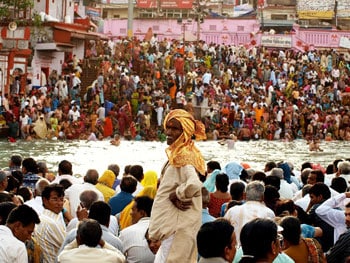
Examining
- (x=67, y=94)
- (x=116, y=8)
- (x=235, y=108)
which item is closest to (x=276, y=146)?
(x=235, y=108)

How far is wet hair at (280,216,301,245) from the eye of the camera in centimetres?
705

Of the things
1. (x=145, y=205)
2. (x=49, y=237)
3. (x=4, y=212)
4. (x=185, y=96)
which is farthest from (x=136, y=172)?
(x=185, y=96)

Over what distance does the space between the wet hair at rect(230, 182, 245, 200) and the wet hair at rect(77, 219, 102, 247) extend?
3353 mm

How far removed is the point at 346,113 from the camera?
35.5 meters

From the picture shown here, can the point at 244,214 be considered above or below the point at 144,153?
above

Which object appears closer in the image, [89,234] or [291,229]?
[89,234]

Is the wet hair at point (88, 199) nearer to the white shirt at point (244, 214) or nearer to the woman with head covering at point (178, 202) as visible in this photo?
the white shirt at point (244, 214)

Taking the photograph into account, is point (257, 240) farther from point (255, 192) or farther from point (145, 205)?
point (255, 192)

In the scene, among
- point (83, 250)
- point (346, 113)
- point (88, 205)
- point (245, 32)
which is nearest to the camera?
point (83, 250)

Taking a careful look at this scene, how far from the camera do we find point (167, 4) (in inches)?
2569

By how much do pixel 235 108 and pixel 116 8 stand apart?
32.7m

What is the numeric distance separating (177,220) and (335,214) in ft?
9.02

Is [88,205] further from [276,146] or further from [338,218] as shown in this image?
[276,146]

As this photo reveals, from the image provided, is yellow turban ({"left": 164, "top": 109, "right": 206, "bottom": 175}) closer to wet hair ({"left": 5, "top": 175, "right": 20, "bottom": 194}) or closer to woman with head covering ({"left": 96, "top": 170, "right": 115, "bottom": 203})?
wet hair ({"left": 5, "top": 175, "right": 20, "bottom": 194})
